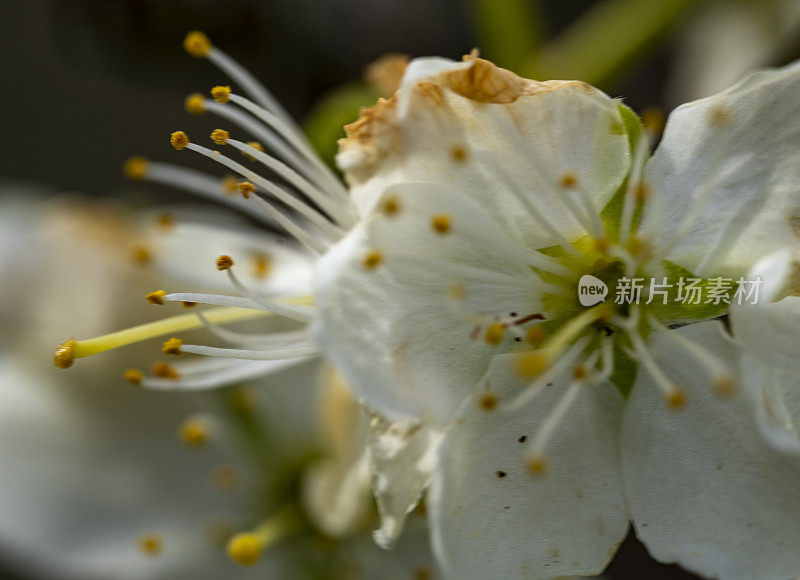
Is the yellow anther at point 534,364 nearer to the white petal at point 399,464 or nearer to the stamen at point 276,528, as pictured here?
the white petal at point 399,464

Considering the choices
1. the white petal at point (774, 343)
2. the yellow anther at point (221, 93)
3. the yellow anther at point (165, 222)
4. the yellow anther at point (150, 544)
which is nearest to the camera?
the white petal at point (774, 343)

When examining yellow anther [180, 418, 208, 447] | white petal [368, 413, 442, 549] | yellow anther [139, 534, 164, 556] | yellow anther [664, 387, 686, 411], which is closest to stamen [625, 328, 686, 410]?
yellow anther [664, 387, 686, 411]

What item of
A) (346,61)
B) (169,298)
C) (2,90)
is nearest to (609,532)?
(169,298)

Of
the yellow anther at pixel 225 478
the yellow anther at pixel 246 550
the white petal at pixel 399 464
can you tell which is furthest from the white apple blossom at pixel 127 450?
the white petal at pixel 399 464

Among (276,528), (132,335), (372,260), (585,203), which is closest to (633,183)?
(585,203)

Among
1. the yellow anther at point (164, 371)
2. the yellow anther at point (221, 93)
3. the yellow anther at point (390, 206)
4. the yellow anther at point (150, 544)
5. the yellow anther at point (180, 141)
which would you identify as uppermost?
the yellow anther at point (221, 93)

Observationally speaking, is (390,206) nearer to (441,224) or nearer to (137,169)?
(441,224)

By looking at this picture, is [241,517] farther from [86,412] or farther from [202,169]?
[202,169]
